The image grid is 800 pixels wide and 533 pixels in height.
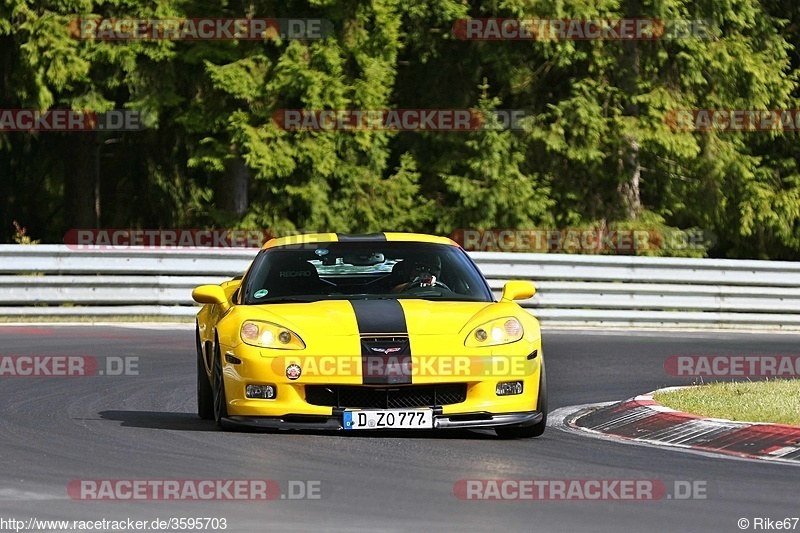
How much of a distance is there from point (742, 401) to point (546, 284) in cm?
955

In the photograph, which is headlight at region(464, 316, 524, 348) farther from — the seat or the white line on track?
the seat

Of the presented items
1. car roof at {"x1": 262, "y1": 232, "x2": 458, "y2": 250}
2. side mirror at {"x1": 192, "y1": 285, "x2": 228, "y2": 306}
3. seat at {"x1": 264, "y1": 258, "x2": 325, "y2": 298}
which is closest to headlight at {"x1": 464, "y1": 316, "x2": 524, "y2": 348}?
seat at {"x1": 264, "y1": 258, "x2": 325, "y2": 298}

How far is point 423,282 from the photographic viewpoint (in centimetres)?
1109

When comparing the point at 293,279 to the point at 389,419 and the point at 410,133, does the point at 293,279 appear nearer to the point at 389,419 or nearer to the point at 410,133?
the point at 389,419

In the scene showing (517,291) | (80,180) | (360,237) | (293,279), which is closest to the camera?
(517,291)

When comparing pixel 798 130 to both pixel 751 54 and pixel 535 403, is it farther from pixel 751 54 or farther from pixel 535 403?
pixel 535 403

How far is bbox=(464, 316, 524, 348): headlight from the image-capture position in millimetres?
9992

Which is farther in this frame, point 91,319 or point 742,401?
point 91,319

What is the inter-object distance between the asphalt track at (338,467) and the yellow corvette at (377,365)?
0.54 feet

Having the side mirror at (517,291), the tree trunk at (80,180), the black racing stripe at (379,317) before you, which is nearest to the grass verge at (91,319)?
the side mirror at (517,291)

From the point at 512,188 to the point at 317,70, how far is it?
4495 millimetres

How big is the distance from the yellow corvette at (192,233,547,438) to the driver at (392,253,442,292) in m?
0.30

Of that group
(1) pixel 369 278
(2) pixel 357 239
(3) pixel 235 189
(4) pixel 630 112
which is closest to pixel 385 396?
(2) pixel 357 239

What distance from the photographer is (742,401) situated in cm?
1150
